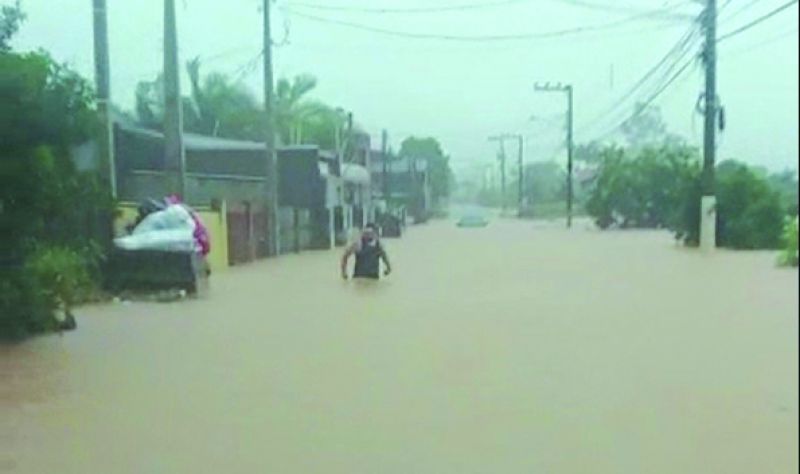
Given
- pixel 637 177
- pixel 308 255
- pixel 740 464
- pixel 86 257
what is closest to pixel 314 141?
pixel 308 255

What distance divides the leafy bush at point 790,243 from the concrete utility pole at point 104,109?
14.3 feet

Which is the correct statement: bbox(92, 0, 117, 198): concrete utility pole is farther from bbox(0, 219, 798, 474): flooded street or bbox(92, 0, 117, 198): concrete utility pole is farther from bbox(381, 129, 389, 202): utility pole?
bbox(381, 129, 389, 202): utility pole

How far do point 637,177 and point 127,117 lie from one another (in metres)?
3.73

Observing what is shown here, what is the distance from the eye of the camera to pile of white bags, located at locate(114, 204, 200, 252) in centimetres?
629

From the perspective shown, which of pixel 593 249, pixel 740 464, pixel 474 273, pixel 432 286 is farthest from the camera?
pixel 432 286

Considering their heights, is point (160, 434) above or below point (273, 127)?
below

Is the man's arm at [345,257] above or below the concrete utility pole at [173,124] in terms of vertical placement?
below

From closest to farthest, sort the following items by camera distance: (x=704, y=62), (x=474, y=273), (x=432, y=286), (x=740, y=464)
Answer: (x=704, y=62)
(x=740, y=464)
(x=474, y=273)
(x=432, y=286)

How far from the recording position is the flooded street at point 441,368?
3.93 meters

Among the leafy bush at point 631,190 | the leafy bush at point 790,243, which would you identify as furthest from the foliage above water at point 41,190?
the leafy bush at point 790,243

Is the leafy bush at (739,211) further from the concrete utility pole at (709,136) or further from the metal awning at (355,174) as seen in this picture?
the metal awning at (355,174)

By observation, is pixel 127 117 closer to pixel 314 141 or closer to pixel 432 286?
pixel 314 141

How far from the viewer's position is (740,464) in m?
3.93

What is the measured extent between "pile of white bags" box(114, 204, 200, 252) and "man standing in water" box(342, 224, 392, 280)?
94cm
